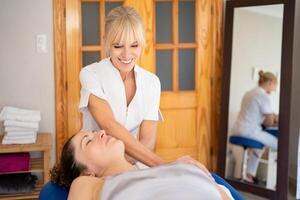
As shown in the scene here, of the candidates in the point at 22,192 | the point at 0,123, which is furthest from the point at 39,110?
the point at 22,192

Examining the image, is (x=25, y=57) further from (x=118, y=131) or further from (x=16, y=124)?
(x=118, y=131)

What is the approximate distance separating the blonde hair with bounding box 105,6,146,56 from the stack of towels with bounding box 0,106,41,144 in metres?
1.26

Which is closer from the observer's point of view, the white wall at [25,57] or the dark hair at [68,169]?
the dark hair at [68,169]

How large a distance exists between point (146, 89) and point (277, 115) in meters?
1.39

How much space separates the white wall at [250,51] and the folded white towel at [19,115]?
1431 millimetres

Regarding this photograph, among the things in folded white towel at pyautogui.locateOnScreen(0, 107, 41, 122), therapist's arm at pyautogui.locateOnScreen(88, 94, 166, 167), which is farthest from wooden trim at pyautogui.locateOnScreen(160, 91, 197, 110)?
therapist's arm at pyautogui.locateOnScreen(88, 94, 166, 167)

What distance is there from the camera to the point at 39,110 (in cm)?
310

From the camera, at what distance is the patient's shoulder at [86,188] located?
1.34 m

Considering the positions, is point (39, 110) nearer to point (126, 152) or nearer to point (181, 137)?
point (181, 137)

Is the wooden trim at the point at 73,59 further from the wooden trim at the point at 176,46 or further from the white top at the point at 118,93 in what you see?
the white top at the point at 118,93

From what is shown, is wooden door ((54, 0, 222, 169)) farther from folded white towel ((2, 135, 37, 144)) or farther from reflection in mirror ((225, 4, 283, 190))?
folded white towel ((2, 135, 37, 144))

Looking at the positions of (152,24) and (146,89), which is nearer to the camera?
(146,89)

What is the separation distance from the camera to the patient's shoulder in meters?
1.34

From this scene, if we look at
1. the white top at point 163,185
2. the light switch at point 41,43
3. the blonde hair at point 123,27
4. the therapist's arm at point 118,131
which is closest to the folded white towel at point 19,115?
the light switch at point 41,43
